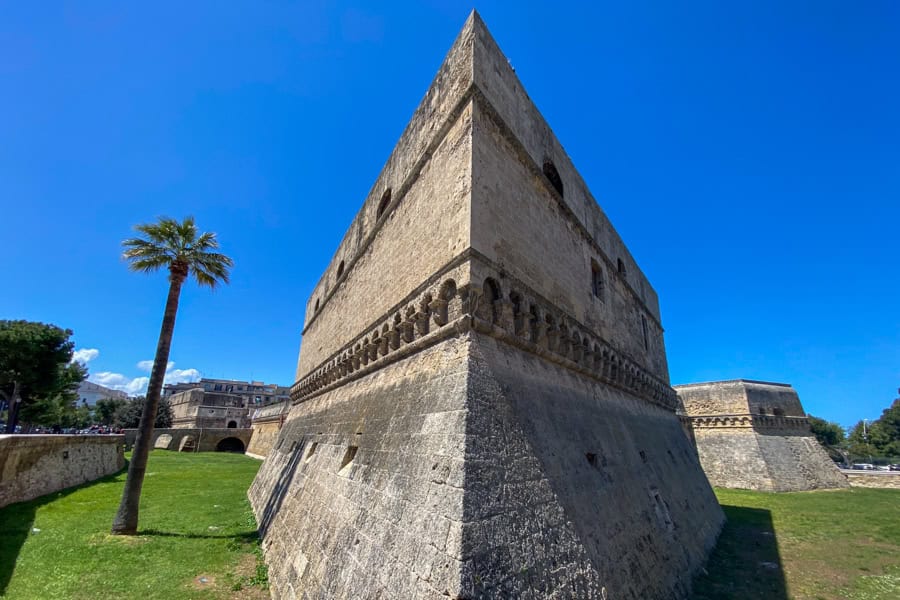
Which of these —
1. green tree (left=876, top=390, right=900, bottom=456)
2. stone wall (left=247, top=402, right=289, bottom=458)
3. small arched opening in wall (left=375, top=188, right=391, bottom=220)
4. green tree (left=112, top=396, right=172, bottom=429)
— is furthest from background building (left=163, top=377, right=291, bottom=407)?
green tree (left=876, top=390, right=900, bottom=456)

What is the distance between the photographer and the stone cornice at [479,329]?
5.09 metres

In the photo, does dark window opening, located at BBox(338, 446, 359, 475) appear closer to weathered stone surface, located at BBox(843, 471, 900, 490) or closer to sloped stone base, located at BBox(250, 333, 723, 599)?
sloped stone base, located at BBox(250, 333, 723, 599)

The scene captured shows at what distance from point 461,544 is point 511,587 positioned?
2.10 feet

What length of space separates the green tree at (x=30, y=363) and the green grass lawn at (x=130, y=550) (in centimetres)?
1726

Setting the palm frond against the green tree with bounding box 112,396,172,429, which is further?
the green tree with bounding box 112,396,172,429

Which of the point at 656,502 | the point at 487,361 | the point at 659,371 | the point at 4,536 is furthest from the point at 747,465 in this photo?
the point at 4,536

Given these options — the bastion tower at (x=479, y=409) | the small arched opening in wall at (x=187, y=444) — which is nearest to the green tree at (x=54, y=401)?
the small arched opening in wall at (x=187, y=444)

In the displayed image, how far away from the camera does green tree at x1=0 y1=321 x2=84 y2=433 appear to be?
22406 millimetres

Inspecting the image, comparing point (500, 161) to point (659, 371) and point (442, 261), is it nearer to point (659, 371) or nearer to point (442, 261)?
point (442, 261)

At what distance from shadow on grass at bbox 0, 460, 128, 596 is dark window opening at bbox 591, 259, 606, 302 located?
1187 centimetres

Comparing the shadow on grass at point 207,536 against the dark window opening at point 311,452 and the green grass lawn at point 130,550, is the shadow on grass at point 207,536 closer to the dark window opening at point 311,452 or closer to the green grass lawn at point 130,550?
the green grass lawn at point 130,550

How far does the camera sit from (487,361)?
15.8 ft

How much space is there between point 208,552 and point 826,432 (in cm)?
6084

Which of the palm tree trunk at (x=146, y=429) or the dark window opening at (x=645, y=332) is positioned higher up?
the dark window opening at (x=645, y=332)
